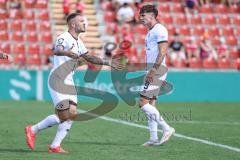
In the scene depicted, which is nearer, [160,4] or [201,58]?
[201,58]

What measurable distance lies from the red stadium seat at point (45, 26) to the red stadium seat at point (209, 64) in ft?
20.0

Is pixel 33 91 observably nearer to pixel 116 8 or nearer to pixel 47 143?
pixel 116 8

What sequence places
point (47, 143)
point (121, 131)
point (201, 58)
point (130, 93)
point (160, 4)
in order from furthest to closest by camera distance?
point (160, 4) → point (201, 58) → point (130, 93) → point (121, 131) → point (47, 143)

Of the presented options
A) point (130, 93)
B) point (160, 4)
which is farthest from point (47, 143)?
point (160, 4)

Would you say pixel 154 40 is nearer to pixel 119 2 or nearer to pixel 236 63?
pixel 236 63

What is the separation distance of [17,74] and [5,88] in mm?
593

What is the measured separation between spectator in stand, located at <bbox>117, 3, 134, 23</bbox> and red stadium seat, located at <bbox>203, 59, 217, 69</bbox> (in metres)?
3.44

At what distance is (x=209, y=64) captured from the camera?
87.2 feet

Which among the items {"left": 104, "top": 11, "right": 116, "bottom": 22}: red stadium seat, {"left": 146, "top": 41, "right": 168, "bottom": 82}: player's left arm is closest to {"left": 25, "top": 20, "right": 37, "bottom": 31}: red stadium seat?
{"left": 104, "top": 11, "right": 116, "bottom": 22}: red stadium seat

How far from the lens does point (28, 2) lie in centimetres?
2697

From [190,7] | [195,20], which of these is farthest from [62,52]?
[190,7]

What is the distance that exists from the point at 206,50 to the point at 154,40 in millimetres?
15717

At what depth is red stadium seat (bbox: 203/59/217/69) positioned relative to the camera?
2645cm

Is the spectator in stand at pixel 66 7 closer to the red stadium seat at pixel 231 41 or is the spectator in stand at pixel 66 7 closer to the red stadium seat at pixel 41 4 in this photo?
the red stadium seat at pixel 41 4
